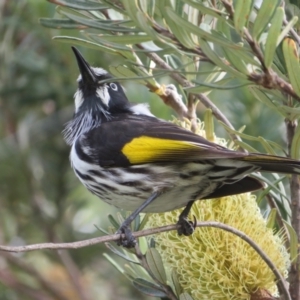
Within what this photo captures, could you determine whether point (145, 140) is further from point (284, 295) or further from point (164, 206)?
point (284, 295)

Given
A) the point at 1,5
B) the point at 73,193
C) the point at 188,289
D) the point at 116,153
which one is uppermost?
the point at 1,5

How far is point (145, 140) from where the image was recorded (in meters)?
2.09

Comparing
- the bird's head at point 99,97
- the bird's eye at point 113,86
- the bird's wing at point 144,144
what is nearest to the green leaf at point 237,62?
the bird's wing at point 144,144

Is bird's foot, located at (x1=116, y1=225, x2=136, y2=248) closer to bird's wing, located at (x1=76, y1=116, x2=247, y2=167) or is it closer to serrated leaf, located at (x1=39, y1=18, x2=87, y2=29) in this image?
bird's wing, located at (x1=76, y1=116, x2=247, y2=167)

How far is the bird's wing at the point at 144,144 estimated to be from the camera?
6.15 feet

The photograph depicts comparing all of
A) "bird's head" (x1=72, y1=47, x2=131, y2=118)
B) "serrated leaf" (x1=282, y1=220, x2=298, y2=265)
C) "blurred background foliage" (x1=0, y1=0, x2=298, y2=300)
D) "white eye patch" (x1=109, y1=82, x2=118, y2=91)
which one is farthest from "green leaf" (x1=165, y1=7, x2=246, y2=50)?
"blurred background foliage" (x1=0, y1=0, x2=298, y2=300)

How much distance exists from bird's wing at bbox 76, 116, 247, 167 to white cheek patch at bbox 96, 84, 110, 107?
0.29 metres

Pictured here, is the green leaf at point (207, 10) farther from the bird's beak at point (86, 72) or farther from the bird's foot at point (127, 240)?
the bird's beak at point (86, 72)

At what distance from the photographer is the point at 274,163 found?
5.39ft

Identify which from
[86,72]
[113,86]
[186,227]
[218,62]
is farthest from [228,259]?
[113,86]

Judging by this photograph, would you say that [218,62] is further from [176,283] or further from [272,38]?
[176,283]

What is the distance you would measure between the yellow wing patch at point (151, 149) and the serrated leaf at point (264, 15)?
644 millimetres

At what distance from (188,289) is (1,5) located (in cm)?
219

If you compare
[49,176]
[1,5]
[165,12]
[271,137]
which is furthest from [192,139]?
[1,5]
